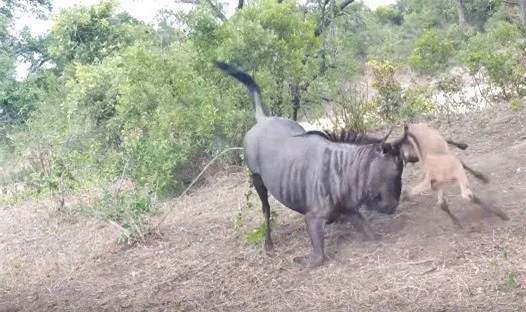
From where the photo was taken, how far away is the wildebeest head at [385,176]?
16.5 feet

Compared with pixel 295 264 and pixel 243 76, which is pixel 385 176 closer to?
pixel 295 264

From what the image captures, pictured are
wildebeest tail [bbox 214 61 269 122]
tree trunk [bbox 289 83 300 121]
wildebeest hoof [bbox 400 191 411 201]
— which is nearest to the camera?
wildebeest hoof [bbox 400 191 411 201]

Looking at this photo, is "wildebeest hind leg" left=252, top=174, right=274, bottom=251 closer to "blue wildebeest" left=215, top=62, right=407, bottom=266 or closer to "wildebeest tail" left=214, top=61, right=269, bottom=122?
"blue wildebeest" left=215, top=62, right=407, bottom=266

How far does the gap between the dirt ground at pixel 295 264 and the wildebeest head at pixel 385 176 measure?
382mm

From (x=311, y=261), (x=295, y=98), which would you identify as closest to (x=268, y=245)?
(x=311, y=261)

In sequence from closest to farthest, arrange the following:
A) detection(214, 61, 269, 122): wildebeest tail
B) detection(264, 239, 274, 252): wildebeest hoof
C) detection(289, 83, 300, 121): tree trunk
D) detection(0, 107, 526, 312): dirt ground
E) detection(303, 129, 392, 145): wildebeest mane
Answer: detection(0, 107, 526, 312): dirt ground < detection(303, 129, 392, 145): wildebeest mane < detection(264, 239, 274, 252): wildebeest hoof < detection(214, 61, 269, 122): wildebeest tail < detection(289, 83, 300, 121): tree trunk

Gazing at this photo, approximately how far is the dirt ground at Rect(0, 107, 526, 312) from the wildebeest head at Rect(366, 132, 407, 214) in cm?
38

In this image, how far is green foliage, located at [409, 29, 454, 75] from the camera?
11875mm

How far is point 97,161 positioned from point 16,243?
150 cm

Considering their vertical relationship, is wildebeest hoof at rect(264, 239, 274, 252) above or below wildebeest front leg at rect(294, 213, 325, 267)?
below

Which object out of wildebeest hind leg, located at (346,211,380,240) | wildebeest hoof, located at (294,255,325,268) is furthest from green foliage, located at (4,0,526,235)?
wildebeest hind leg, located at (346,211,380,240)

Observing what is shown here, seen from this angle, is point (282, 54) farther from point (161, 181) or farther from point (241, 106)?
point (161, 181)

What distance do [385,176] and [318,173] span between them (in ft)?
1.94

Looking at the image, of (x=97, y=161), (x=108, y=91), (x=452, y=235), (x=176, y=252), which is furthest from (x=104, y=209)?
(x=108, y=91)
